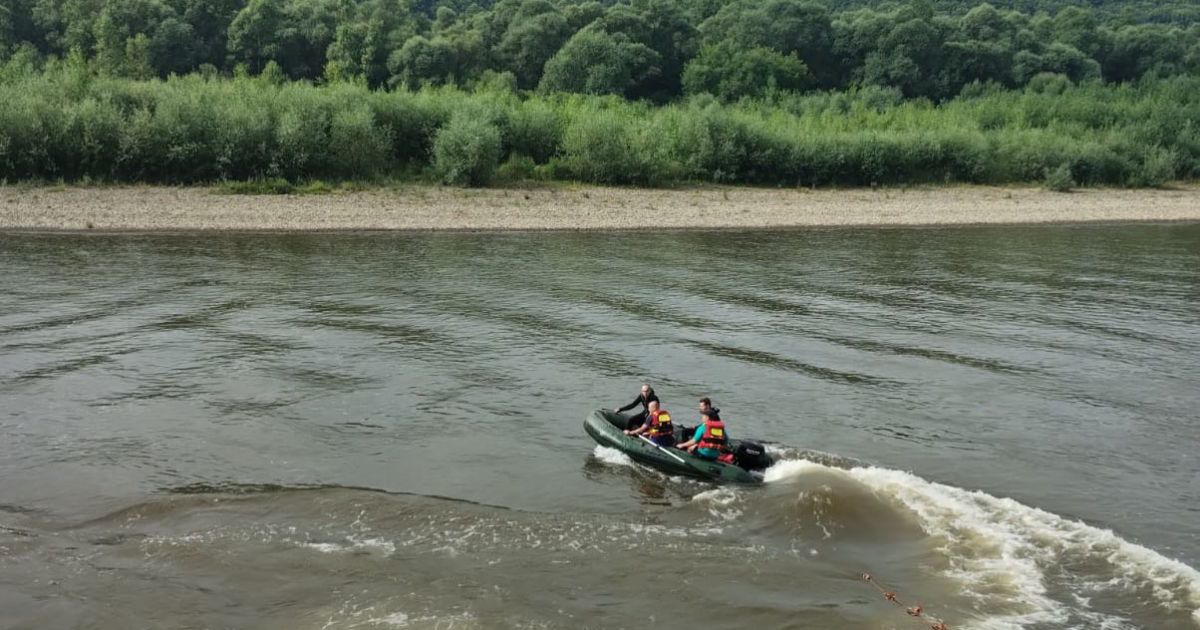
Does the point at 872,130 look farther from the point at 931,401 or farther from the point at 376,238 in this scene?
the point at 931,401

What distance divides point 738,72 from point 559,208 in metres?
45.9

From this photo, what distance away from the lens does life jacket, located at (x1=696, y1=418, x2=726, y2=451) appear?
19.3m

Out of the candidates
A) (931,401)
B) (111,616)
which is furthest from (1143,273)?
(111,616)

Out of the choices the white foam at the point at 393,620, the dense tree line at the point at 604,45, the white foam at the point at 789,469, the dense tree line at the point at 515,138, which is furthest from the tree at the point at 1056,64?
the white foam at the point at 393,620

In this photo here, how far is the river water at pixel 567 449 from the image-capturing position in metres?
14.9

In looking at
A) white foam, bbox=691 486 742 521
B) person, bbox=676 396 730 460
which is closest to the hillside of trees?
person, bbox=676 396 730 460

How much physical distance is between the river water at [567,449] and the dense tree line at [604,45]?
1586 inches

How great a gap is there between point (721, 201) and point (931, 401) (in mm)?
32276

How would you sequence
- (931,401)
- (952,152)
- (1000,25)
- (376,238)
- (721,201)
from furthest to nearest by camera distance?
(1000,25) < (952,152) < (721,201) < (376,238) < (931,401)

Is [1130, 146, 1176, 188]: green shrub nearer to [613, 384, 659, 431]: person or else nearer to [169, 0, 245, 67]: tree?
[613, 384, 659, 431]: person

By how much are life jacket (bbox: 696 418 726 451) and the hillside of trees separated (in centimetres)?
3636

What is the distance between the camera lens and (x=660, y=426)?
791 inches

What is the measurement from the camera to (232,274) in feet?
115

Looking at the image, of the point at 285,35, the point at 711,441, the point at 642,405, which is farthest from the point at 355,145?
the point at 711,441
